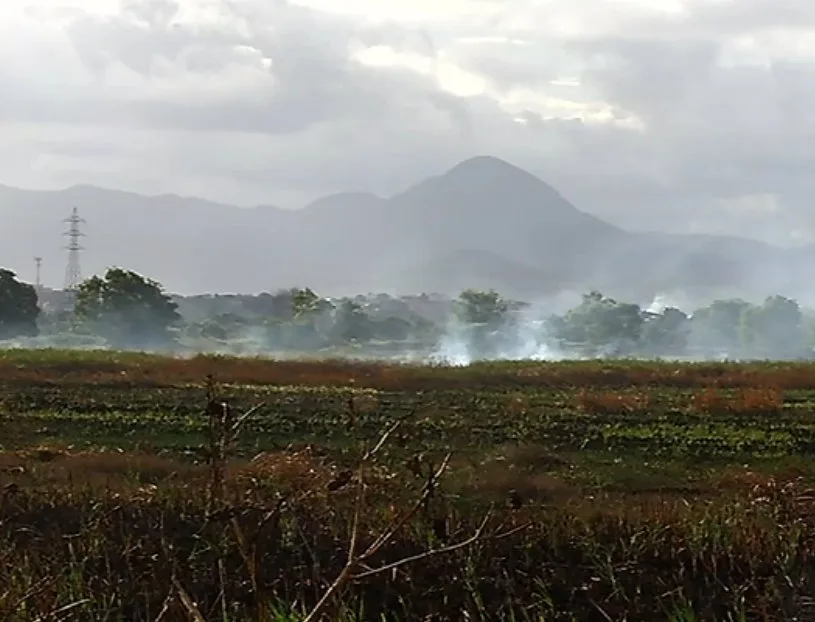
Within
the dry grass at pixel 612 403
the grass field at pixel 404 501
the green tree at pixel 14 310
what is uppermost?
the green tree at pixel 14 310

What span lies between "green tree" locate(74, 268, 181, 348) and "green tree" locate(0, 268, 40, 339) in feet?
7.56

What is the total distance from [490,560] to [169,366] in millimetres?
24943

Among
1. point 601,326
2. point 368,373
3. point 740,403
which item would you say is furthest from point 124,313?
point 740,403

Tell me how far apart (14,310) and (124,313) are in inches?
193

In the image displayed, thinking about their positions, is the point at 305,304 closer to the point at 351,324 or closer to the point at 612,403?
the point at 351,324

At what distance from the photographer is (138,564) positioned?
24.8 feet

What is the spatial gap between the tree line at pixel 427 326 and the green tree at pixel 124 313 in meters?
0.04

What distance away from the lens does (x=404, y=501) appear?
10.1 metres

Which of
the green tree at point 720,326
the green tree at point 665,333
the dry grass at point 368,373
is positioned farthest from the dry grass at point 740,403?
the green tree at point 720,326

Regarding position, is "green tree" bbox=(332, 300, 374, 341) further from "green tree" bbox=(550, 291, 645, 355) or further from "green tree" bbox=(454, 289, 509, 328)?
"green tree" bbox=(550, 291, 645, 355)

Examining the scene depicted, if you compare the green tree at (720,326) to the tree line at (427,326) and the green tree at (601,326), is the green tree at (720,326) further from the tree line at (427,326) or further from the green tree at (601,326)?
the green tree at (601,326)

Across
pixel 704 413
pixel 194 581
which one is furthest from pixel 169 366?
pixel 194 581

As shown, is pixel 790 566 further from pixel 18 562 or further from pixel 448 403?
pixel 448 403

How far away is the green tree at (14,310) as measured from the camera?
5438cm
